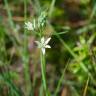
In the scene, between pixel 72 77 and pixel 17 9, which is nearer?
pixel 72 77

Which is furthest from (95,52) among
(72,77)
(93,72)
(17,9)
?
(17,9)

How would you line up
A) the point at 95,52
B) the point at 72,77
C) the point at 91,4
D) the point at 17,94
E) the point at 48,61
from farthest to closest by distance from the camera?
the point at 91,4 → the point at 48,61 → the point at 72,77 → the point at 95,52 → the point at 17,94

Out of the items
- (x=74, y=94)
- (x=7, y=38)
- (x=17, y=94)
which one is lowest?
(x=17, y=94)

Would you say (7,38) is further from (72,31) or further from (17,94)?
(17,94)

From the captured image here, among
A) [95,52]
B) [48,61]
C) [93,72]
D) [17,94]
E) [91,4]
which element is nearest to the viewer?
[17,94]

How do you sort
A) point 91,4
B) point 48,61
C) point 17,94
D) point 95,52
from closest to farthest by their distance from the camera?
point 17,94, point 95,52, point 48,61, point 91,4

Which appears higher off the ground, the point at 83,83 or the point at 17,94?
the point at 83,83

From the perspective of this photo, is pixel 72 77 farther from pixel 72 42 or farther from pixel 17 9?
pixel 17 9

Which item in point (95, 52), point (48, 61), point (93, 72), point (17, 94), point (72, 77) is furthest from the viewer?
point (48, 61)

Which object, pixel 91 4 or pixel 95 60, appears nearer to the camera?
pixel 95 60

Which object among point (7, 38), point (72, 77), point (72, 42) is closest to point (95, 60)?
point (72, 77)
